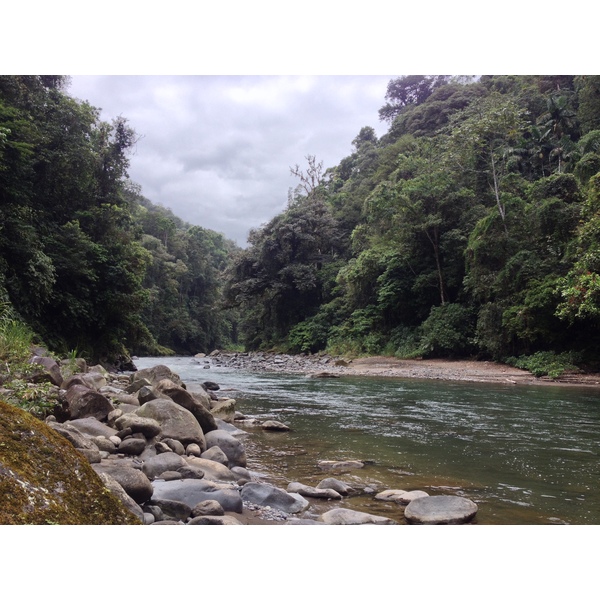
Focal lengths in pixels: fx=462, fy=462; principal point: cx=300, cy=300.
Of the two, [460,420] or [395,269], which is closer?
[460,420]

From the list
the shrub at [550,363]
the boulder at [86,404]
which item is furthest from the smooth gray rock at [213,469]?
the shrub at [550,363]

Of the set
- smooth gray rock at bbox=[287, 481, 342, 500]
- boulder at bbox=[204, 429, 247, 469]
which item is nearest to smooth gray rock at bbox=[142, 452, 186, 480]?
boulder at bbox=[204, 429, 247, 469]

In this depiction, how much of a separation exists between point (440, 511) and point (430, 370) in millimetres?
14268

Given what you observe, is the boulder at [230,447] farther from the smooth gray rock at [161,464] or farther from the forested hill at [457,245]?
the forested hill at [457,245]

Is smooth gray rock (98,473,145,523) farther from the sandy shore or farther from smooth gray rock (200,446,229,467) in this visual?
the sandy shore

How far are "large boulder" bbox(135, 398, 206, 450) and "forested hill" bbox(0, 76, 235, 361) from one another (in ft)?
11.5

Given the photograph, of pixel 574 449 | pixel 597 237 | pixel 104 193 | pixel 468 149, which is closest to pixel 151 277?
pixel 104 193

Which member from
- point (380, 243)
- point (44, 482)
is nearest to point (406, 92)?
point (380, 243)

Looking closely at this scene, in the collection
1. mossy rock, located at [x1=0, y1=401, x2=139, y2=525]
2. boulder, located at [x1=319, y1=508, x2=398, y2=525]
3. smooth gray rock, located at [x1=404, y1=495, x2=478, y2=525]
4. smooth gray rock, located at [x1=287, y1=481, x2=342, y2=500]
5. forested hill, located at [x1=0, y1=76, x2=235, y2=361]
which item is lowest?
smooth gray rock, located at [x1=287, y1=481, x2=342, y2=500]

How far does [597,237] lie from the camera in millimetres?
12414

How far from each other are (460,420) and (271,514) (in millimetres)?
4833

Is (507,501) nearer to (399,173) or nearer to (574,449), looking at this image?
(574,449)

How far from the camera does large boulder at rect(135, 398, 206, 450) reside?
4922 millimetres

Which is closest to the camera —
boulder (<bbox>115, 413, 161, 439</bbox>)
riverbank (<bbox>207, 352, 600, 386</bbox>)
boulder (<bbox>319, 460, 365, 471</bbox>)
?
boulder (<bbox>115, 413, 161, 439</bbox>)
